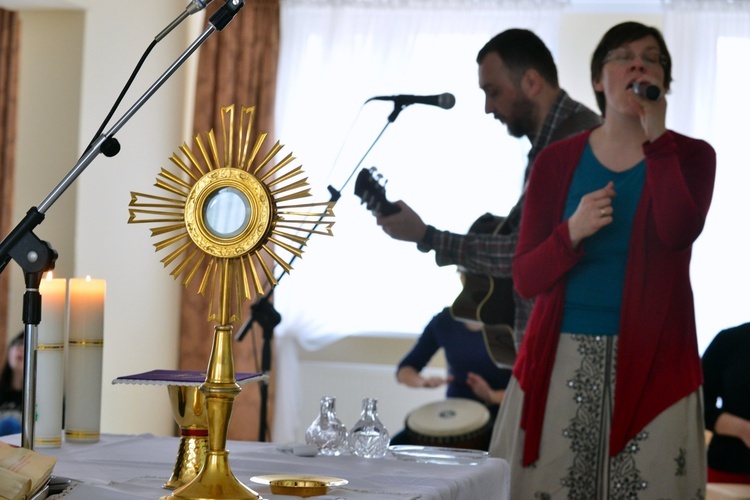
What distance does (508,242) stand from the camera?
152 inches

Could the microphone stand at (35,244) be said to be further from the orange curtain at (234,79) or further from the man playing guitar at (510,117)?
the orange curtain at (234,79)

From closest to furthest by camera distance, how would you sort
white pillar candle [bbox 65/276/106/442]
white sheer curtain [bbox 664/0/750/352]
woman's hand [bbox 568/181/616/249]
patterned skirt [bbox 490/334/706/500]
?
white pillar candle [bbox 65/276/106/442]
patterned skirt [bbox 490/334/706/500]
woman's hand [bbox 568/181/616/249]
white sheer curtain [bbox 664/0/750/352]

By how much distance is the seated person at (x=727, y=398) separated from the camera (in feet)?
11.0

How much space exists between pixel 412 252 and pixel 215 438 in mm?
3865

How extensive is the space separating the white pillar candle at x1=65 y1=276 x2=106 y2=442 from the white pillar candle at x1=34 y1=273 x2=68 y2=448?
0.02 metres

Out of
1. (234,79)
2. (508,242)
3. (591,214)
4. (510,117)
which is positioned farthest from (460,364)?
(234,79)

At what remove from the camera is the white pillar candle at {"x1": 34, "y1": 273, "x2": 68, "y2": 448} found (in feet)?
5.99

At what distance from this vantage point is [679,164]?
9.05 feet

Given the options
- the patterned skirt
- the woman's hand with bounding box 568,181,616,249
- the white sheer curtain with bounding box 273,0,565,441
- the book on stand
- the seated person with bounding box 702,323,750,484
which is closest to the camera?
the book on stand

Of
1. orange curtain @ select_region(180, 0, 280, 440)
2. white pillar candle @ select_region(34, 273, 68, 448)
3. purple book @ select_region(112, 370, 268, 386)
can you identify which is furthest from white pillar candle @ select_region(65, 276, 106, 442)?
orange curtain @ select_region(180, 0, 280, 440)

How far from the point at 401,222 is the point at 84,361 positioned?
2053 millimetres

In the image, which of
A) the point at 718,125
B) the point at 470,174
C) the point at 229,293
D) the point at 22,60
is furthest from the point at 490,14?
the point at 229,293

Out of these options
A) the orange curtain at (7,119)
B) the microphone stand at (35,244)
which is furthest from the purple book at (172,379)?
the orange curtain at (7,119)

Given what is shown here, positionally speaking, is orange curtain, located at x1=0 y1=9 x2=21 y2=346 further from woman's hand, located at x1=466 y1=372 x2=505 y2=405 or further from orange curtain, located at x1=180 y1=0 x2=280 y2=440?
woman's hand, located at x1=466 y1=372 x2=505 y2=405
